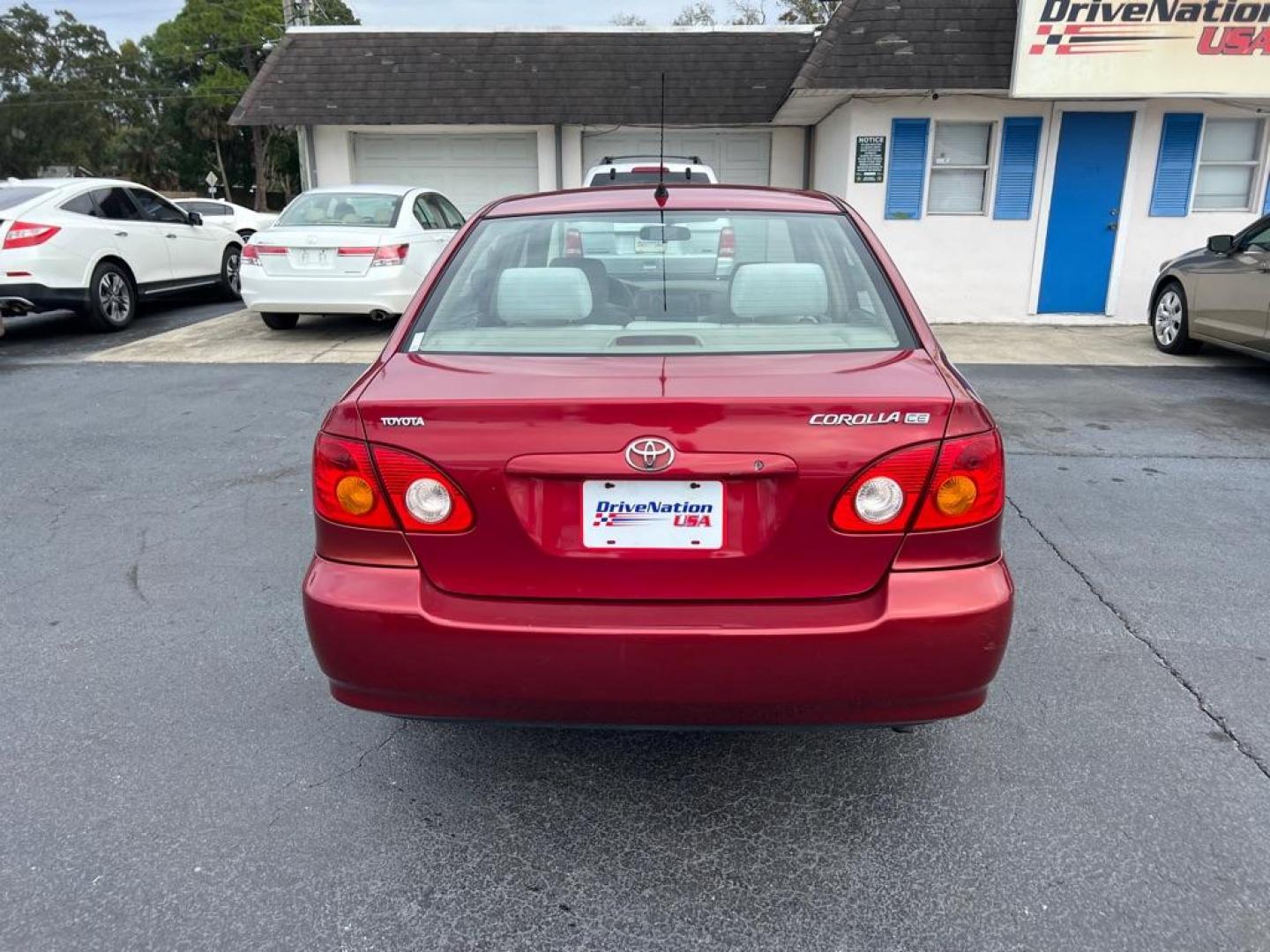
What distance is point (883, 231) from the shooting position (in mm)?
11398

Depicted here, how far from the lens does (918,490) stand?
2111 mm

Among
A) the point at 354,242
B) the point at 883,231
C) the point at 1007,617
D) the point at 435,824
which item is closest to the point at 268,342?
the point at 354,242

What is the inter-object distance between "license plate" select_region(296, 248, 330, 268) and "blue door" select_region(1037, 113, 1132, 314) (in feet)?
27.5

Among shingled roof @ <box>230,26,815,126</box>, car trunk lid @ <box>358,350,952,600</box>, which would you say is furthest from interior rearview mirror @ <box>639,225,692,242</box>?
shingled roof @ <box>230,26,815,126</box>

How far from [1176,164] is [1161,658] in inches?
399

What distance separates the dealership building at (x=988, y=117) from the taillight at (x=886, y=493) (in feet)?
23.9

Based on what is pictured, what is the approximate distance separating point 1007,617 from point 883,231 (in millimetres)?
10047

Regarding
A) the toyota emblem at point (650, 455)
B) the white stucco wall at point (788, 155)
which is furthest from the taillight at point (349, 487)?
the white stucco wall at point (788, 155)

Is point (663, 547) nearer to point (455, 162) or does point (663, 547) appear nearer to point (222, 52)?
point (455, 162)

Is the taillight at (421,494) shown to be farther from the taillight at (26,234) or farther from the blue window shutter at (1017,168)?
the blue window shutter at (1017,168)

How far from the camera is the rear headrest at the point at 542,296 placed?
2716 mm

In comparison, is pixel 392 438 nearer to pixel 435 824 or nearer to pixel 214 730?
pixel 435 824

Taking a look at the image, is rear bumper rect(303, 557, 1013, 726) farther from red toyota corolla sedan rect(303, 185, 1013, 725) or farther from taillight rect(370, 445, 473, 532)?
taillight rect(370, 445, 473, 532)

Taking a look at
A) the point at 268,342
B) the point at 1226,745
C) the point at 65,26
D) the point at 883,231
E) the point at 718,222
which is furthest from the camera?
the point at 65,26
